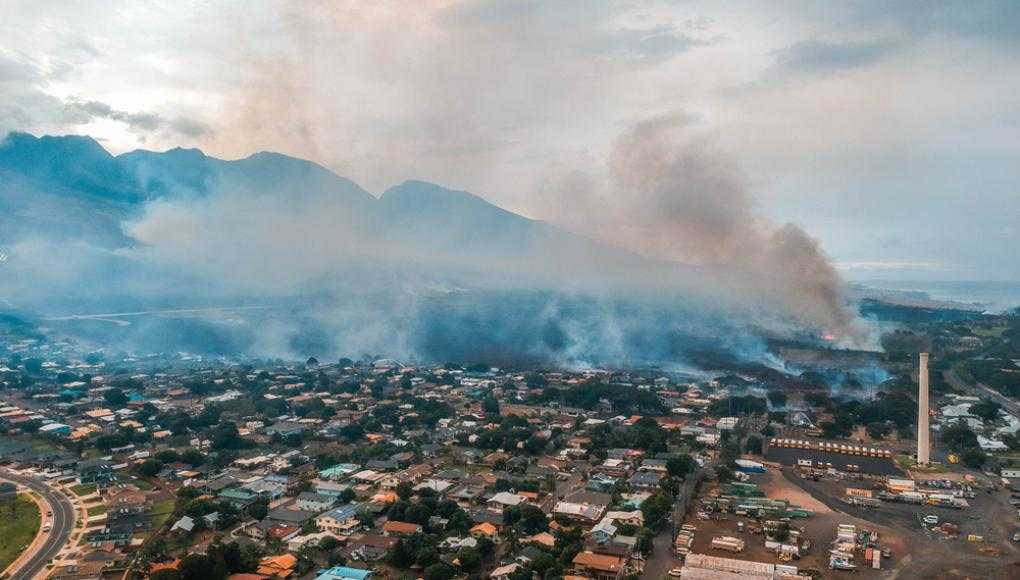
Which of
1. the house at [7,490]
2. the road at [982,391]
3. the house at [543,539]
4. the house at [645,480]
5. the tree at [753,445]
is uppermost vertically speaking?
the house at [645,480]

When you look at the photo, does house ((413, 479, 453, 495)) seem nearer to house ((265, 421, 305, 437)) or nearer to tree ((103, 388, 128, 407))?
house ((265, 421, 305, 437))

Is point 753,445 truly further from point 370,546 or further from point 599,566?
point 370,546

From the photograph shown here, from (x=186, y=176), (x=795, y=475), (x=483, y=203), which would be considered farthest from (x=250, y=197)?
(x=795, y=475)

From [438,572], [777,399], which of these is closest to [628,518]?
[438,572]

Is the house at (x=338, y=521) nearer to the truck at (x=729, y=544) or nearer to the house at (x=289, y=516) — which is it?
the house at (x=289, y=516)

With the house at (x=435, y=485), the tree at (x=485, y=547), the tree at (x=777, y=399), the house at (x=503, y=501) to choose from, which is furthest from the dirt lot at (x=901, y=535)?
the tree at (x=777, y=399)

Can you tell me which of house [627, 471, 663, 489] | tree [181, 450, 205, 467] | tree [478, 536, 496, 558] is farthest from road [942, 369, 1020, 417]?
tree [181, 450, 205, 467]

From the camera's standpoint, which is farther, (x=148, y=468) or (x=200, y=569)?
(x=148, y=468)

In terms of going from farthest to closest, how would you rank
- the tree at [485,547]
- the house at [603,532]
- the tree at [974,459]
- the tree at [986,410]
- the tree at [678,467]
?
the tree at [986,410] → the tree at [974,459] → the tree at [678,467] → the house at [603,532] → the tree at [485,547]
